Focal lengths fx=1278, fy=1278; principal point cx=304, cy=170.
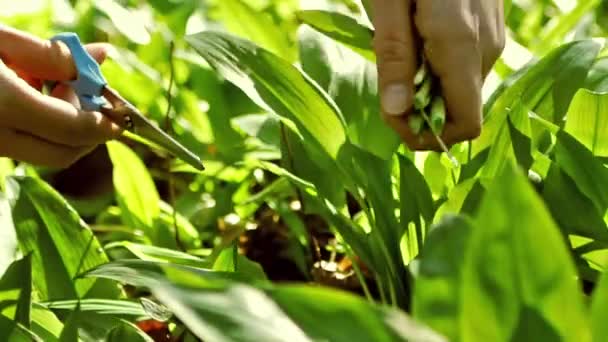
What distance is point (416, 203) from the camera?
125 cm

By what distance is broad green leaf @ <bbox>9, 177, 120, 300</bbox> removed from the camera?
134cm

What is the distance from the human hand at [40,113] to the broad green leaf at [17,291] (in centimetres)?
10

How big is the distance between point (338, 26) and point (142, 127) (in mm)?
275

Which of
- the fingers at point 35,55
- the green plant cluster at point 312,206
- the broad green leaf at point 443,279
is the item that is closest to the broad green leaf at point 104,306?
the green plant cluster at point 312,206

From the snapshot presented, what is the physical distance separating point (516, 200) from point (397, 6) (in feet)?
1.27

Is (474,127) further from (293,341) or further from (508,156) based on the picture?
(293,341)

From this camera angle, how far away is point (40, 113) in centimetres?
115

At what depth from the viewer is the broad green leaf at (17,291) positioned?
115 cm

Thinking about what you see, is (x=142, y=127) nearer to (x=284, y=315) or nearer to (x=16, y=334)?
(x=16, y=334)

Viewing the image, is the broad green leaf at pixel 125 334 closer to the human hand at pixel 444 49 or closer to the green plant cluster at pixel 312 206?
the green plant cluster at pixel 312 206

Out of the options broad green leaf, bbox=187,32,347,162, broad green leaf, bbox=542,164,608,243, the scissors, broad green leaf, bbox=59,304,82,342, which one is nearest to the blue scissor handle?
the scissors

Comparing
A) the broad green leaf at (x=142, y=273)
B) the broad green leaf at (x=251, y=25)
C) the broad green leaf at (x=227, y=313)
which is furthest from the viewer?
the broad green leaf at (x=251, y=25)

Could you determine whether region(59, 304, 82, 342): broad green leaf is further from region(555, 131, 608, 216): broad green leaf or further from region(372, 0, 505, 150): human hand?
region(555, 131, 608, 216): broad green leaf

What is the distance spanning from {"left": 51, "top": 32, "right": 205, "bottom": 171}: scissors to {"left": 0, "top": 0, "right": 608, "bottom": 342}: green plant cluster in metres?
0.10
